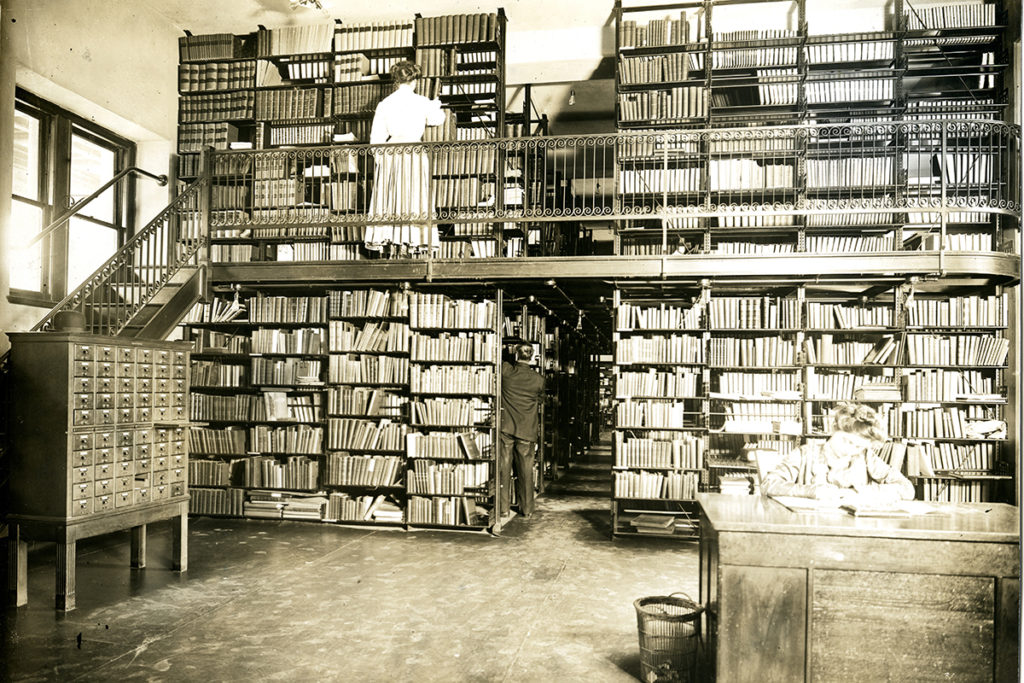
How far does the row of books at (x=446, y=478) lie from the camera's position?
22.1ft

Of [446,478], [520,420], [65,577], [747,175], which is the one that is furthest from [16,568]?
[747,175]

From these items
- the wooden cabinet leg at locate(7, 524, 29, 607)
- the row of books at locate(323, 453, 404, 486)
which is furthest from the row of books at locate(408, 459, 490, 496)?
the wooden cabinet leg at locate(7, 524, 29, 607)

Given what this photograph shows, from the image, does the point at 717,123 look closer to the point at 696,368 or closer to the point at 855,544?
the point at 696,368

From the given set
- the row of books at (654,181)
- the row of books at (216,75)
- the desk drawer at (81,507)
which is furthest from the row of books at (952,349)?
the row of books at (216,75)

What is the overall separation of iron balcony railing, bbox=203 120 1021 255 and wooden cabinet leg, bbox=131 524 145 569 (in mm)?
2927

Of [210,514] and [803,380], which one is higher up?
[803,380]

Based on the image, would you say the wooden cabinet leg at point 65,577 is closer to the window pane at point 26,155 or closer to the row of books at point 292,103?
the window pane at point 26,155

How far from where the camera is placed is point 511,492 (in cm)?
762

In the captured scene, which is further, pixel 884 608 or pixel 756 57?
pixel 756 57

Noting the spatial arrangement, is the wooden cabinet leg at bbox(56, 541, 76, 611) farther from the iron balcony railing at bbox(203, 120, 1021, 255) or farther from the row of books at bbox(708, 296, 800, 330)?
the row of books at bbox(708, 296, 800, 330)

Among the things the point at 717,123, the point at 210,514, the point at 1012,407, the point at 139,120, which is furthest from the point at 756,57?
the point at 210,514

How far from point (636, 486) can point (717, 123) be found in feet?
13.2

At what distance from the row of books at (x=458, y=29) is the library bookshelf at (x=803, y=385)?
3.52m

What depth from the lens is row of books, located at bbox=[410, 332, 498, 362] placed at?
6.81 m
